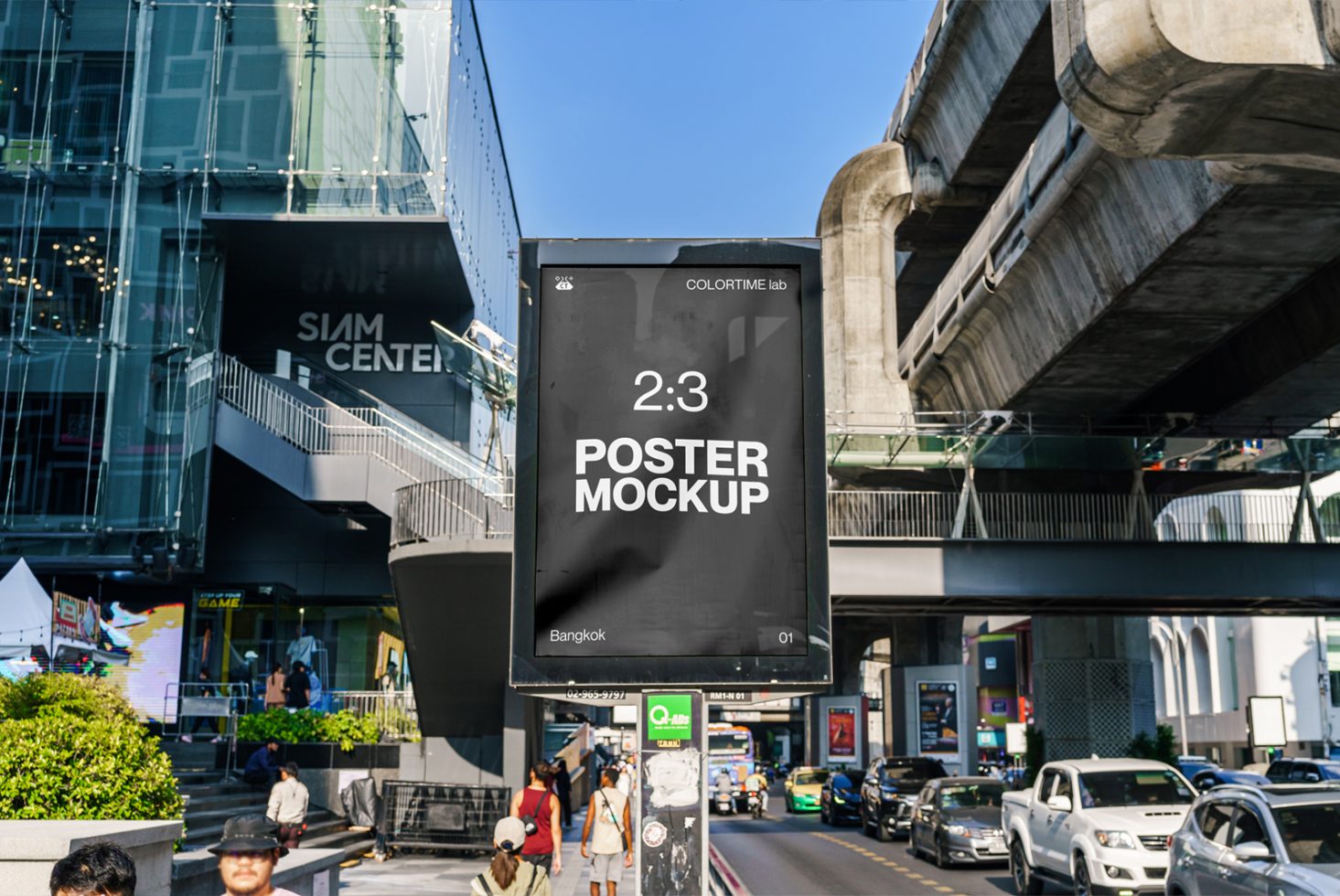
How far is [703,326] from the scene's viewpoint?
360 inches

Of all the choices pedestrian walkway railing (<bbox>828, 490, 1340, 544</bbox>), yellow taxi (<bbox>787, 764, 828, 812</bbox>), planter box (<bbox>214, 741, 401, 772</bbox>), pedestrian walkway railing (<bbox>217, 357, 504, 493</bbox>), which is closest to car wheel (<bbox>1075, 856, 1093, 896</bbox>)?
pedestrian walkway railing (<bbox>828, 490, 1340, 544</bbox>)

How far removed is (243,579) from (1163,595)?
77.3 ft

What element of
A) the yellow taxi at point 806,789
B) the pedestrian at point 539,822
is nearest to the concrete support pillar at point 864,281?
the yellow taxi at point 806,789

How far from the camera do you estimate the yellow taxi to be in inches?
1970

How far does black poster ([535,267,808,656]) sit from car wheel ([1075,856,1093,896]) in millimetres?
10992

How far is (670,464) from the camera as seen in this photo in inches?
349

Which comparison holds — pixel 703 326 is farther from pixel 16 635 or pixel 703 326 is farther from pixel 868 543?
pixel 16 635

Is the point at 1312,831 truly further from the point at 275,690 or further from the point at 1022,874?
the point at 275,690

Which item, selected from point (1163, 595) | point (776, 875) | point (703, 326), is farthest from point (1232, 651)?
point (703, 326)

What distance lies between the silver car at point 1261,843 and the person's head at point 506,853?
248 inches

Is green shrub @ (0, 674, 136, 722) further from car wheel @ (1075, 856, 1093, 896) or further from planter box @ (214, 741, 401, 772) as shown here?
planter box @ (214, 741, 401, 772)

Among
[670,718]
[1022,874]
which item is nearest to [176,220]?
[1022,874]

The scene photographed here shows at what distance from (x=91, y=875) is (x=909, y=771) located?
31047 millimetres

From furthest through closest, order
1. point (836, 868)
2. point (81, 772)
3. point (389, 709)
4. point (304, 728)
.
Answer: point (389, 709) → point (304, 728) → point (836, 868) → point (81, 772)
